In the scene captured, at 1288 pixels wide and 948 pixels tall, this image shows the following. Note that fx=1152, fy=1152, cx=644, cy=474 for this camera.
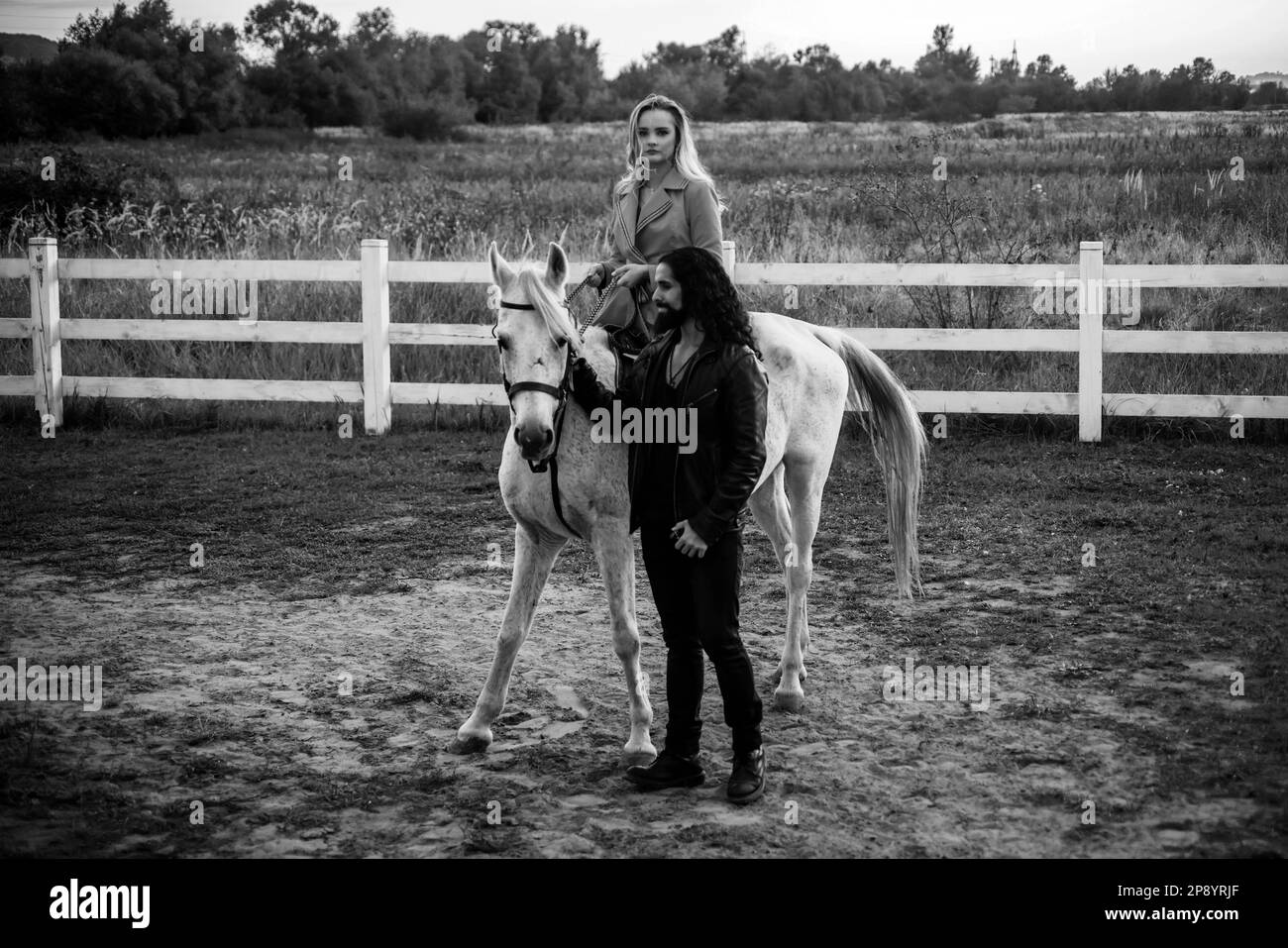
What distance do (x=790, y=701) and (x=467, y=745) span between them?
4.30 feet

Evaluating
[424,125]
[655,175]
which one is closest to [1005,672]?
[655,175]

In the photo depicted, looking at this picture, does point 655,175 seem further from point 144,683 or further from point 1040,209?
point 1040,209

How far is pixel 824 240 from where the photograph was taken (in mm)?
14359

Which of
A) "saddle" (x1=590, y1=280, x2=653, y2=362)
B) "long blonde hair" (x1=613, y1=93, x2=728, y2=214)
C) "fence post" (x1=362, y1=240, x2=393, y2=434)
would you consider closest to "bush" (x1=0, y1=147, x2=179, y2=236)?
"fence post" (x1=362, y1=240, x2=393, y2=434)

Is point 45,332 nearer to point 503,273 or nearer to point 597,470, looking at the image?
point 503,273

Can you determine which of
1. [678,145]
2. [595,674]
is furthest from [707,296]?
[595,674]

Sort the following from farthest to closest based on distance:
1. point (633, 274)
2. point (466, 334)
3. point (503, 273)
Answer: point (466, 334)
point (633, 274)
point (503, 273)

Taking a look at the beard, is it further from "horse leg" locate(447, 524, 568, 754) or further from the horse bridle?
"horse leg" locate(447, 524, 568, 754)

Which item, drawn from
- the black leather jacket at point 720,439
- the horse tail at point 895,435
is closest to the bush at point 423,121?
the horse tail at point 895,435

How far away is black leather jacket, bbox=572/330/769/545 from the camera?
362 centimetres

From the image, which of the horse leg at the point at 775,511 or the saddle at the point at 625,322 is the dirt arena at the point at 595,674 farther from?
the saddle at the point at 625,322

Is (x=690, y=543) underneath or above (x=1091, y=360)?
underneath

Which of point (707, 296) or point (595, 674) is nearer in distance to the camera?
point (707, 296)

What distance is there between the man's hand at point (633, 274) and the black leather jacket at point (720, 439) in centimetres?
63
